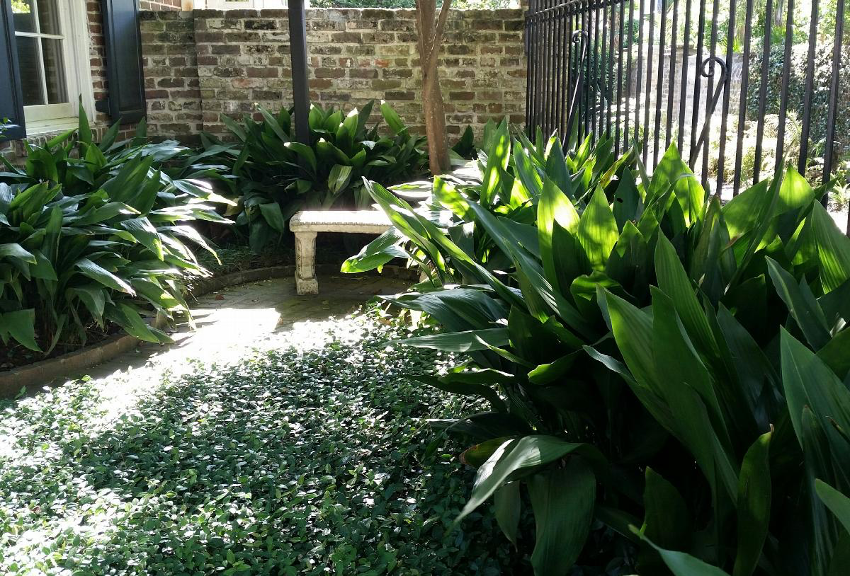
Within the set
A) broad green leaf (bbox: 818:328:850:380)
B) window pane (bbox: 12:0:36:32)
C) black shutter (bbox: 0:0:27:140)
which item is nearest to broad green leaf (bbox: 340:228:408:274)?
broad green leaf (bbox: 818:328:850:380)

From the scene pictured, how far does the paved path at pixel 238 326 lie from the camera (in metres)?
3.75

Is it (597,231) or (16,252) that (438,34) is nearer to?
(16,252)

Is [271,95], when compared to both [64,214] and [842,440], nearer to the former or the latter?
[64,214]

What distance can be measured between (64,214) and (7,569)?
2.52 metres

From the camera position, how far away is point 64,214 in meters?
4.19

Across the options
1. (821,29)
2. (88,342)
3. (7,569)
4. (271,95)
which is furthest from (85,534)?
(821,29)

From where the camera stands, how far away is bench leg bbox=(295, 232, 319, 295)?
5457 millimetres

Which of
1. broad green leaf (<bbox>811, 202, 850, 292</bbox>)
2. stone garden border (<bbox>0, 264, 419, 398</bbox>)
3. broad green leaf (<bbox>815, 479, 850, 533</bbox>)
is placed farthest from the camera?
stone garden border (<bbox>0, 264, 419, 398</bbox>)

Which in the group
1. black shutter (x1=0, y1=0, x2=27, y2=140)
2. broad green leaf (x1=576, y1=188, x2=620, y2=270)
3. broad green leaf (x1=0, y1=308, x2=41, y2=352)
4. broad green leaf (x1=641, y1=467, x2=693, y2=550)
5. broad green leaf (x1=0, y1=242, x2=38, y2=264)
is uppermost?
black shutter (x1=0, y1=0, x2=27, y2=140)

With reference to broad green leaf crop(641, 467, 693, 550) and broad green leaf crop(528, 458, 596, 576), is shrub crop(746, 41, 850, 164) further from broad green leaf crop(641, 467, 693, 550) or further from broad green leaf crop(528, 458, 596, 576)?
broad green leaf crop(641, 467, 693, 550)

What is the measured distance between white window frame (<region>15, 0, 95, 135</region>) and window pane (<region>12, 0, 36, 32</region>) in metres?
0.30

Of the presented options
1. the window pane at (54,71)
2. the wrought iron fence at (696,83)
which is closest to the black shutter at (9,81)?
the window pane at (54,71)

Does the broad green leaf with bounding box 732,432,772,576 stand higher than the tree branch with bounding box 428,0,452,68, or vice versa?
the tree branch with bounding box 428,0,452,68

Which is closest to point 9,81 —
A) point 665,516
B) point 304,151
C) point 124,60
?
point 124,60
